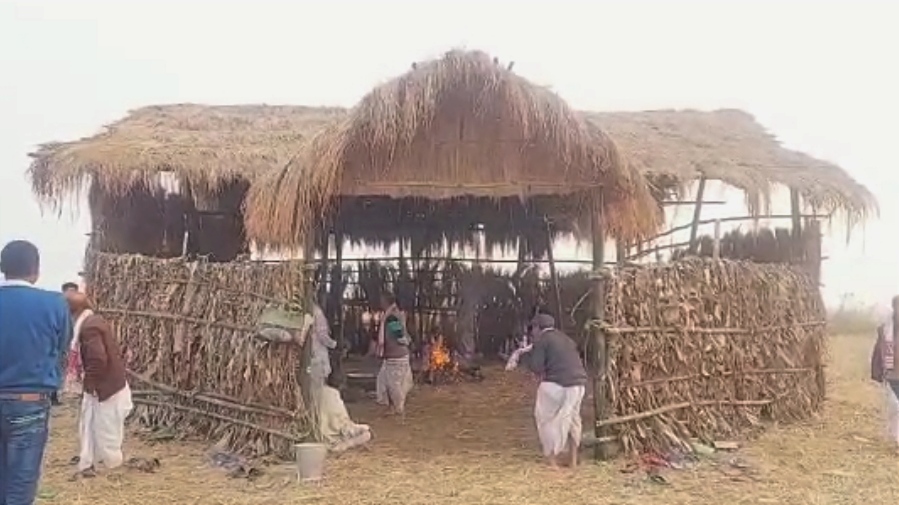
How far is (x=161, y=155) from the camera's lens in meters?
12.6

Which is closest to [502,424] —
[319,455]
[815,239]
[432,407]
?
[432,407]

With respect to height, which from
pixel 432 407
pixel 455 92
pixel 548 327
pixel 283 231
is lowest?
pixel 432 407

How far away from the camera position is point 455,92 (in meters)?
10.2

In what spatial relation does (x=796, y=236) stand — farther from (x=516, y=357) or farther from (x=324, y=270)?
(x=324, y=270)

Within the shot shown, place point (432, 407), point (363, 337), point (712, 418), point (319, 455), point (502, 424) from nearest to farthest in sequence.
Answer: point (319, 455)
point (712, 418)
point (502, 424)
point (432, 407)
point (363, 337)

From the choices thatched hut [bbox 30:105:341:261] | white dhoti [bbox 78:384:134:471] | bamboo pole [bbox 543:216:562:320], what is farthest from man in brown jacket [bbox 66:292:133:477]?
bamboo pole [bbox 543:216:562:320]

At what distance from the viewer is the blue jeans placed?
6.15m

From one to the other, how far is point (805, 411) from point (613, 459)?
3.62 metres

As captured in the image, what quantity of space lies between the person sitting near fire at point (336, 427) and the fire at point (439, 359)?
17.0ft

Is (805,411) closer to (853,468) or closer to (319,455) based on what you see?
(853,468)

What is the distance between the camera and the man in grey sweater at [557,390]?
9859mm

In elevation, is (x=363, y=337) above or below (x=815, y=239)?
below

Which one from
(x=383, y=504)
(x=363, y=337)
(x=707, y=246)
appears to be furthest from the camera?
(x=363, y=337)

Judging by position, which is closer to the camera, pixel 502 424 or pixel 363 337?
pixel 502 424
